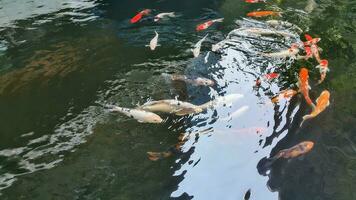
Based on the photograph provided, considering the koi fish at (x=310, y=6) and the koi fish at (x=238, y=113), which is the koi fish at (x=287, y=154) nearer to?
the koi fish at (x=238, y=113)

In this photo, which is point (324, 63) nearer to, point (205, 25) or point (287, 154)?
point (287, 154)

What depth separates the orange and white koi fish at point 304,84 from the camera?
4.92 m

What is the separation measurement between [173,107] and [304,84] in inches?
60.3

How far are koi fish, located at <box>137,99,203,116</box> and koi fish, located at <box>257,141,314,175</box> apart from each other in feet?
3.44

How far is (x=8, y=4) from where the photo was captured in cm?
813

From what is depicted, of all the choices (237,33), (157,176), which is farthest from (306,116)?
(237,33)

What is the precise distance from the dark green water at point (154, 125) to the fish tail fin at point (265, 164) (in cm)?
5

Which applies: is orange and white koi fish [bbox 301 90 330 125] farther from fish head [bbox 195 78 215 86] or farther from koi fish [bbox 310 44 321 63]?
fish head [bbox 195 78 215 86]

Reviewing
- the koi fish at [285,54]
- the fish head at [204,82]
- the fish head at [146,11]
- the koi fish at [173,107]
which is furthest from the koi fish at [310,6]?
the koi fish at [173,107]

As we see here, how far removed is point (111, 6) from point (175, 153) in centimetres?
433

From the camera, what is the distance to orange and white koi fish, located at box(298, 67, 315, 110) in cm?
492

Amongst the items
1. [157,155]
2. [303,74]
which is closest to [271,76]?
[303,74]

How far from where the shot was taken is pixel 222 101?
5.05 m

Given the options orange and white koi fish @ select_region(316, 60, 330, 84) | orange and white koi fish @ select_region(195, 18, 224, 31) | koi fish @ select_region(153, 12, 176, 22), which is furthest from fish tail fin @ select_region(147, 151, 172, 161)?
koi fish @ select_region(153, 12, 176, 22)
